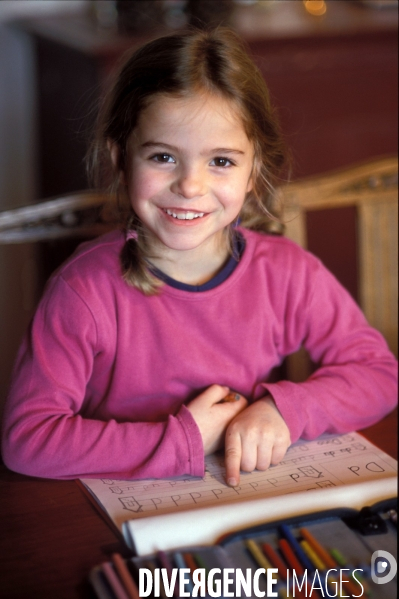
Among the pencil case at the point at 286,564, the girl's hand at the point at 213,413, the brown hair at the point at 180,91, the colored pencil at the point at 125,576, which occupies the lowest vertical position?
the pencil case at the point at 286,564

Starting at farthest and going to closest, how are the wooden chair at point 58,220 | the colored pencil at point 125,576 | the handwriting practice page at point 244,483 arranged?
the wooden chair at point 58,220, the handwriting practice page at point 244,483, the colored pencil at point 125,576

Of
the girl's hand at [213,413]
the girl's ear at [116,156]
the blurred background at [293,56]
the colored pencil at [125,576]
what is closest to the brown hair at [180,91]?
the girl's ear at [116,156]

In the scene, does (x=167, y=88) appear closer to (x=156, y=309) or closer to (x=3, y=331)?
(x=156, y=309)

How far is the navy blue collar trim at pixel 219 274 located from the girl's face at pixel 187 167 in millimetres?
61

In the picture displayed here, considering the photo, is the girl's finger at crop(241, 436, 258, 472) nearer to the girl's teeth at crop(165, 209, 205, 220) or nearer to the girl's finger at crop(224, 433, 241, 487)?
the girl's finger at crop(224, 433, 241, 487)

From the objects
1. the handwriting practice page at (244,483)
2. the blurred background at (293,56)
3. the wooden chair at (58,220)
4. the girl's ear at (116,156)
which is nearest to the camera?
the handwriting practice page at (244,483)

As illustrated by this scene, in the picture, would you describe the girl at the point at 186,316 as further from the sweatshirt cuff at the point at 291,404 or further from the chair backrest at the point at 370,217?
the chair backrest at the point at 370,217

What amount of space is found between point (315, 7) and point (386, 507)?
3.13ft

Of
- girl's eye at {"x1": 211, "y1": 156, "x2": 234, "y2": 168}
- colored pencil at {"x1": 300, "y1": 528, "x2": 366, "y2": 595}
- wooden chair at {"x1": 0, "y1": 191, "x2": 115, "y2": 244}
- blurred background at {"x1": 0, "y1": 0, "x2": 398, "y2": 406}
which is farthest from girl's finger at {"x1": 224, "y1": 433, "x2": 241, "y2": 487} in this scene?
blurred background at {"x1": 0, "y1": 0, "x2": 398, "y2": 406}

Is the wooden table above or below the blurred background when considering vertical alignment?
below

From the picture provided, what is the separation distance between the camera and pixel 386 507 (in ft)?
1.43

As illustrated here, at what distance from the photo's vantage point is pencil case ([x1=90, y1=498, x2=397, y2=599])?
0.37 meters

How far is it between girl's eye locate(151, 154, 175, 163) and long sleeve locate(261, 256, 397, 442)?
0.69ft

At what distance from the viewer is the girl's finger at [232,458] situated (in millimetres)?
506
